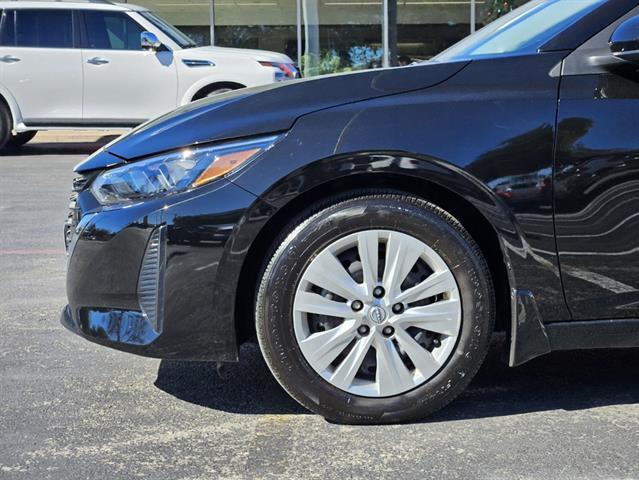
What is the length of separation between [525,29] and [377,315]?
4.54 ft

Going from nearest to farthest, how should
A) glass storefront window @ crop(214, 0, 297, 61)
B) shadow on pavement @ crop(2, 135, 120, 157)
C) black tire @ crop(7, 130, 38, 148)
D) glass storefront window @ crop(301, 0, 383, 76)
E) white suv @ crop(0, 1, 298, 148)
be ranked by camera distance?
1. white suv @ crop(0, 1, 298, 148)
2. shadow on pavement @ crop(2, 135, 120, 157)
3. black tire @ crop(7, 130, 38, 148)
4. glass storefront window @ crop(301, 0, 383, 76)
5. glass storefront window @ crop(214, 0, 297, 61)

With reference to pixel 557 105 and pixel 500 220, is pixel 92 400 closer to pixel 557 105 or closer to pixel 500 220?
pixel 500 220

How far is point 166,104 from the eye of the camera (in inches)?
474

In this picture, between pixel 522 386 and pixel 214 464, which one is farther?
pixel 522 386

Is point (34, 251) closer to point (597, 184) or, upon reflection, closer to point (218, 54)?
point (597, 184)

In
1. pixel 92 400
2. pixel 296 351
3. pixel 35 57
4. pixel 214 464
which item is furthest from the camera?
pixel 35 57

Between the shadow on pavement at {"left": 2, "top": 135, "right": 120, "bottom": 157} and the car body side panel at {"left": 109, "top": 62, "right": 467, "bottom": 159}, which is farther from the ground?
the car body side panel at {"left": 109, "top": 62, "right": 467, "bottom": 159}

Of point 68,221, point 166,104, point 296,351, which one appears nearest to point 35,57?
point 166,104

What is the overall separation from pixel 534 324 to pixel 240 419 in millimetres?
1152

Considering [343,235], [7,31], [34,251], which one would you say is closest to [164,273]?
[343,235]

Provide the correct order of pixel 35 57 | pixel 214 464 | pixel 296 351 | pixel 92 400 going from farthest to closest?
pixel 35 57
pixel 92 400
pixel 296 351
pixel 214 464

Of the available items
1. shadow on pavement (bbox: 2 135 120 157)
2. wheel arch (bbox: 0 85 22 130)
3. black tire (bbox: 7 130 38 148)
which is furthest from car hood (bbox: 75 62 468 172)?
black tire (bbox: 7 130 38 148)

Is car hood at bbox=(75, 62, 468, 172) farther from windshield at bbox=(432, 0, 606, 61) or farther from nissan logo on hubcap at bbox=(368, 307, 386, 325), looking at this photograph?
nissan logo on hubcap at bbox=(368, 307, 386, 325)

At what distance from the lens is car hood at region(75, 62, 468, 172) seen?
3.13 metres
